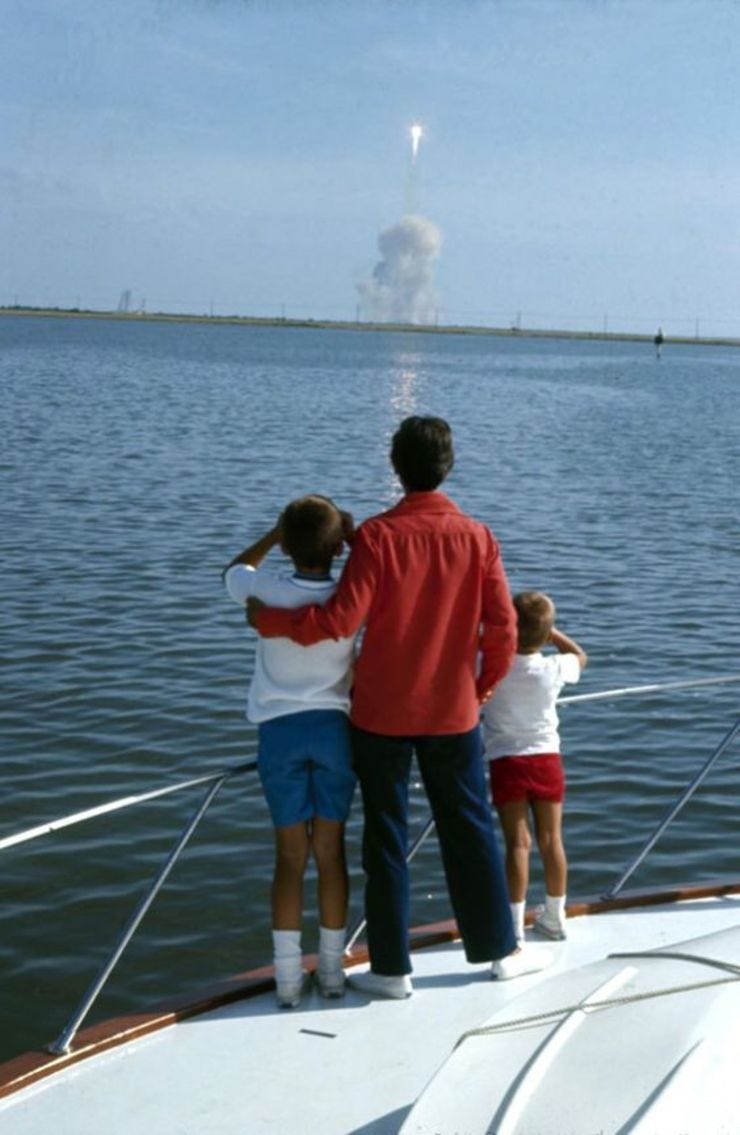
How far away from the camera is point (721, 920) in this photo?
6219 mm

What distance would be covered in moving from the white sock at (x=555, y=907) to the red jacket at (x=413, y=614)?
1.01m

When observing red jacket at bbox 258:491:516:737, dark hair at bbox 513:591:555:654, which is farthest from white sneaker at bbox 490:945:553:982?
dark hair at bbox 513:591:555:654

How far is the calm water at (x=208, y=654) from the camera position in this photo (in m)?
9.54

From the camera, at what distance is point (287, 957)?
5.30 metres

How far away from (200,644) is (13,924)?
698 centimetres

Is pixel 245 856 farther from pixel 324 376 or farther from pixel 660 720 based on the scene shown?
pixel 324 376

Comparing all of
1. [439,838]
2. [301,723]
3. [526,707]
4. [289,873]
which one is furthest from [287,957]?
[526,707]

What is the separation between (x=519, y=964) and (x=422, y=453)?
1.77m

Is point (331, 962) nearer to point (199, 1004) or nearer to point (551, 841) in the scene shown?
point (199, 1004)

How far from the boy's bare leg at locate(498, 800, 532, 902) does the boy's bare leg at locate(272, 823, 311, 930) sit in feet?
2.73

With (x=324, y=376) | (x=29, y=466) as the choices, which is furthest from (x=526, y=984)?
(x=324, y=376)

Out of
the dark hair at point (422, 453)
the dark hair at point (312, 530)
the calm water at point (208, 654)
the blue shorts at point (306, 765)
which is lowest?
the calm water at point (208, 654)

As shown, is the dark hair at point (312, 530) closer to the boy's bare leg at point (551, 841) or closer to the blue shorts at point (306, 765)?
the blue shorts at point (306, 765)

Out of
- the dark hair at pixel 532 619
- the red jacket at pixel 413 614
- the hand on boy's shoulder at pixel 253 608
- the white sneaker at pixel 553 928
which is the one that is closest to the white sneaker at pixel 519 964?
the white sneaker at pixel 553 928
